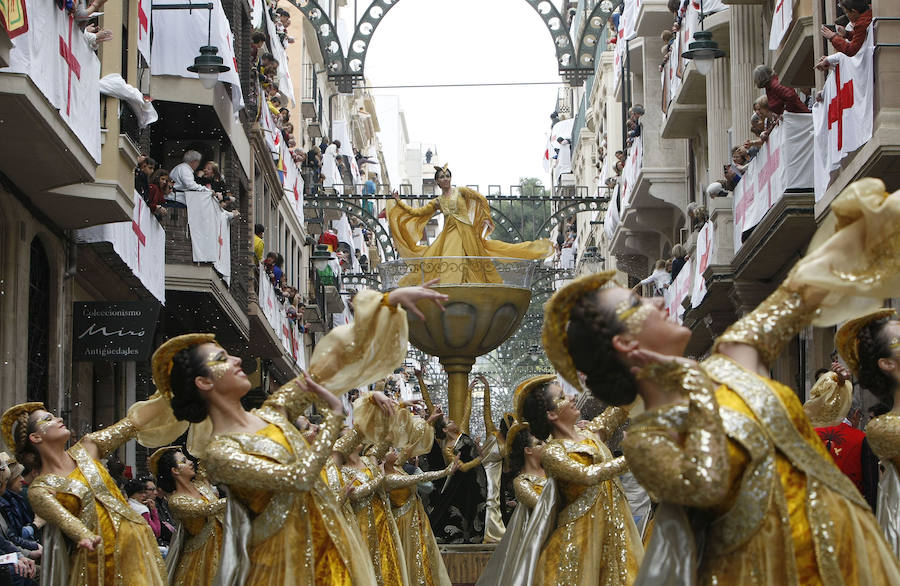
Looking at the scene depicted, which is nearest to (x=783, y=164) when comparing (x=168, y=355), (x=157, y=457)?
(x=157, y=457)

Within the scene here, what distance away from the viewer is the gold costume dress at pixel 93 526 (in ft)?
32.8

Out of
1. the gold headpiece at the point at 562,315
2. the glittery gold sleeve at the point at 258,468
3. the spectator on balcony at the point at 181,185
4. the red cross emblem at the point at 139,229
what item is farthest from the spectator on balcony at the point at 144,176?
the gold headpiece at the point at 562,315

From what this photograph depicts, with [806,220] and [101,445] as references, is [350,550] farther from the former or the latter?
[806,220]

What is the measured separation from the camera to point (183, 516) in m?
12.1

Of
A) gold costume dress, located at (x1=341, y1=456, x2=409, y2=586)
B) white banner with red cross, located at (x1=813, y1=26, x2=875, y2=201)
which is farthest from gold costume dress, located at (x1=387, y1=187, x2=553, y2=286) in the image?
gold costume dress, located at (x1=341, y1=456, x2=409, y2=586)

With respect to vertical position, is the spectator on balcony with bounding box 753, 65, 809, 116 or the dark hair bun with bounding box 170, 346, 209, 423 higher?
the spectator on balcony with bounding box 753, 65, 809, 116

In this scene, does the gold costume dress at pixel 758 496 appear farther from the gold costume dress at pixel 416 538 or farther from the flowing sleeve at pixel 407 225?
the flowing sleeve at pixel 407 225

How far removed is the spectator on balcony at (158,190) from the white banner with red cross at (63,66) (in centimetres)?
435

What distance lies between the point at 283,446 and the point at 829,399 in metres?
3.63

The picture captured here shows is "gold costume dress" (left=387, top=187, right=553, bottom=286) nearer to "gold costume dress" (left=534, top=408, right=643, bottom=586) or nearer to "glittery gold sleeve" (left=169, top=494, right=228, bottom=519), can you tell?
"glittery gold sleeve" (left=169, top=494, right=228, bottom=519)

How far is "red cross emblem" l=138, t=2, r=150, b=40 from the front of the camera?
20.5 metres

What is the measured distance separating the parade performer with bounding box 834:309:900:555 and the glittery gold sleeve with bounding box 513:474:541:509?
3802mm

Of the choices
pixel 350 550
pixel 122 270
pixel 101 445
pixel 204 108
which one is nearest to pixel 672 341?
pixel 350 550

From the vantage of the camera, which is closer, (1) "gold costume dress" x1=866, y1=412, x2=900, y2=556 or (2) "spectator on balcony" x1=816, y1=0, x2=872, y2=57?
(1) "gold costume dress" x1=866, y1=412, x2=900, y2=556
